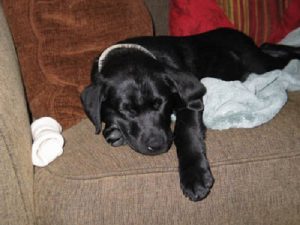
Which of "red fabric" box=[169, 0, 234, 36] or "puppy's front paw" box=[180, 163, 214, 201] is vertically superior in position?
"puppy's front paw" box=[180, 163, 214, 201]

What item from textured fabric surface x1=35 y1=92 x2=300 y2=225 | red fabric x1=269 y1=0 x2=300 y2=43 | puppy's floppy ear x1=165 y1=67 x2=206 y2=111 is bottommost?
red fabric x1=269 y1=0 x2=300 y2=43

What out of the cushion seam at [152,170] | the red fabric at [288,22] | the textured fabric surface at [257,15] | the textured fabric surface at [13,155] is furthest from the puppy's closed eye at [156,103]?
the red fabric at [288,22]

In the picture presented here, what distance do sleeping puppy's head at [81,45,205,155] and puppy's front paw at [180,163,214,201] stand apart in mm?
180

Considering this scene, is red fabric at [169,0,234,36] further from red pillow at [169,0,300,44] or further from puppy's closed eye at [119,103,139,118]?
puppy's closed eye at [119,103,139,118]

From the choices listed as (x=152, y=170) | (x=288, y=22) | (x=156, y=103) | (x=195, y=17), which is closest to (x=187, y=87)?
(x=156, y=103)

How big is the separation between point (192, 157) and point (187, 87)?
28 cm

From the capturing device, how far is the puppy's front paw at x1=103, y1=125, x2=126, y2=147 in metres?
1.31

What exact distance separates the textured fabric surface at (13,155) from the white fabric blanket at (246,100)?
563 millimetres

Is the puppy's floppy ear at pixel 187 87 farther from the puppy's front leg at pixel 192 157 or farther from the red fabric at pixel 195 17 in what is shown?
the red fabric at pixel 195 17

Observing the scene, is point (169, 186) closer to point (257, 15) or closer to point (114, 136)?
point (114, 136)

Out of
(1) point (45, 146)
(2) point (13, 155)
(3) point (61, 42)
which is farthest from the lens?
(3) point (61, 42)

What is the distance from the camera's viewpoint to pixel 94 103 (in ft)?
4.39

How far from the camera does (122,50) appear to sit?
4.82 feet

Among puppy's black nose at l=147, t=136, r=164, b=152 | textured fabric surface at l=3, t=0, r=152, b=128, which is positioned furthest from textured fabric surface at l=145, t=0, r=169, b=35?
puppy's black nose at l=147, t=136, r=164, b=152
